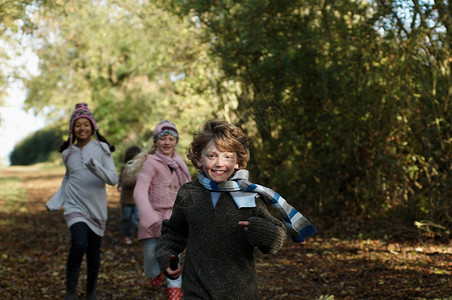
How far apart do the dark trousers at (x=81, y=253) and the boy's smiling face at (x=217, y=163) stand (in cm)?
304

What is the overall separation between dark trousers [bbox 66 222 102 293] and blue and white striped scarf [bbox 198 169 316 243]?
3.04 m

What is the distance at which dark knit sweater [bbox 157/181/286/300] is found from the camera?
9.54 ft

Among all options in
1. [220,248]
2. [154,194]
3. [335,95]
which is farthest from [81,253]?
[335,95]

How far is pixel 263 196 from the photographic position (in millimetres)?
3062

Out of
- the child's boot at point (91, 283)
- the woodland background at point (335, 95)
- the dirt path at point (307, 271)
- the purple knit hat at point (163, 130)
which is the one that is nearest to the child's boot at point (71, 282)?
the child's boot at point (91, 283)

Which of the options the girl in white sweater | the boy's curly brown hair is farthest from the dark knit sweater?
the girl in white sweater

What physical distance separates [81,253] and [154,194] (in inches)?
40.3

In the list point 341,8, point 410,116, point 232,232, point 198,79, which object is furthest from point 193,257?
point 198,79

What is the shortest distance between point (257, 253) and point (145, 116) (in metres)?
18.2

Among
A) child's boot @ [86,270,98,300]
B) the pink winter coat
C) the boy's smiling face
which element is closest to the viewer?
the boy's smiling face

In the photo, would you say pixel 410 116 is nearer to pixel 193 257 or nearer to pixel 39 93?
pixel 193 257

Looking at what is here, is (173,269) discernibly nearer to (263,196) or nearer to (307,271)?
(263,196)

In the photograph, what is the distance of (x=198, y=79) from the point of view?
1277 cm

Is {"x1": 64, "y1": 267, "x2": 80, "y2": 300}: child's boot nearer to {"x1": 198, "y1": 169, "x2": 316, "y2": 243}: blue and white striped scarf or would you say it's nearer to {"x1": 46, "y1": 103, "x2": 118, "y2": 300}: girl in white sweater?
{"x1": 46, "y1": 103, "x2": 118, "y2": 300}: girl in white sweater
